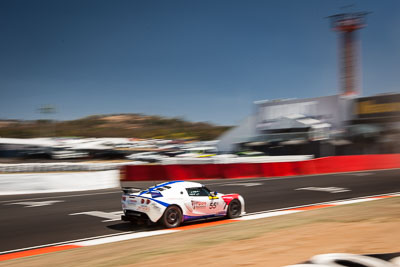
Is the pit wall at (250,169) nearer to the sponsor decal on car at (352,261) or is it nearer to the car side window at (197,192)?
the car side window at (197,192)

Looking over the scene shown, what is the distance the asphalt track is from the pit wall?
6.51 ft

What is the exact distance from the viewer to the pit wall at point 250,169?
75.6ft

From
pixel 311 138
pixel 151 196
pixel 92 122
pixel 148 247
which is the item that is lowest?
pixel 148 247

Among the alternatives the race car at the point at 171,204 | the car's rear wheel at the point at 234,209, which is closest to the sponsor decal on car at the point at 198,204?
the race car at the point at 171,204

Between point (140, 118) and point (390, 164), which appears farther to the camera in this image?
point (140, 118)

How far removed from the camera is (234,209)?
1124cm

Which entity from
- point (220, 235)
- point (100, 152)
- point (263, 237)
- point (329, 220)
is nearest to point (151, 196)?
point (220, 235)

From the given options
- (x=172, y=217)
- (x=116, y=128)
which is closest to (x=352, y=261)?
(x=172, y=217)

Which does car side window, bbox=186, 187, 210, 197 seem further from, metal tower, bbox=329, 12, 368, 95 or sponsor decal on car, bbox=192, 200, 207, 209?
metal tower, bbox=329, 12, 368, 95

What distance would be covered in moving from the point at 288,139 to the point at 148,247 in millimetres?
39672

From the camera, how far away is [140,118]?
18325cm

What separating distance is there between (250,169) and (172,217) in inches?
624

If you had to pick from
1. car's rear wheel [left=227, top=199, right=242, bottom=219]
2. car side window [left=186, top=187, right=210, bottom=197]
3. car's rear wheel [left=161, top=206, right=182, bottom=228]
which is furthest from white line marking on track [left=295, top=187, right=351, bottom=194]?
car's rear wheel [left=161, top=206, right=182, bottom=228]

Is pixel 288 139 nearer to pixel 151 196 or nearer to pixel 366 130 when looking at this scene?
pixel 366 130
